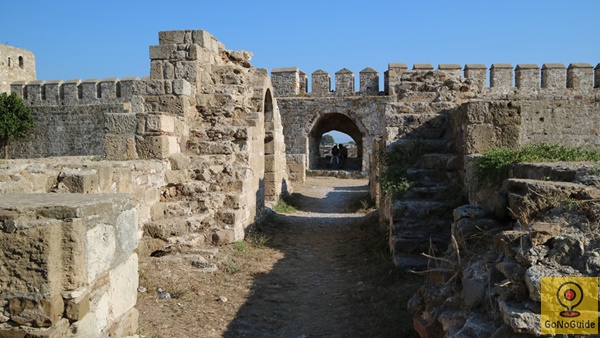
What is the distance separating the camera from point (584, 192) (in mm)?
3092

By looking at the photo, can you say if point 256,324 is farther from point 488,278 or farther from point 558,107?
point 558,107

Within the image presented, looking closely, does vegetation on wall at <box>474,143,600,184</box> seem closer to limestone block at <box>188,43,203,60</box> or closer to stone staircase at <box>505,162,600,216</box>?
stone staircase at <box>505,162,600,216</box>

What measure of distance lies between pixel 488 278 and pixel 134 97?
19.5 feet

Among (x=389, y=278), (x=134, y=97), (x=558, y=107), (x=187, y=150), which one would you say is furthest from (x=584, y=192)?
(x=558, y=107)

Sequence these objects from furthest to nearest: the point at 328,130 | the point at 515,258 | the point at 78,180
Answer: the point at 328,130, the point at 78,180, the point at 515,258

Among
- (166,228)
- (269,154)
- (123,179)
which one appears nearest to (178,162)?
(166,228)

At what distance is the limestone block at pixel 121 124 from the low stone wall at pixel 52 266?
13.4 ft

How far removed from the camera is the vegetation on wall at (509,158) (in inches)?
185

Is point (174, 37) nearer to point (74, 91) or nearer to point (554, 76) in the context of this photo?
point (74, 91)

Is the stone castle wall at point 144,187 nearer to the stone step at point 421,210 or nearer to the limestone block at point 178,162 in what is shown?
the limestone block at point 178,162

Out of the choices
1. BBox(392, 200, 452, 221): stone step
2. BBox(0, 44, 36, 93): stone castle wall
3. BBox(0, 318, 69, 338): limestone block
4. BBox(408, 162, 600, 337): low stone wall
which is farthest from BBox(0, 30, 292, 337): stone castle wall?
BBox(0, 44, 36, 93): stone castle wall

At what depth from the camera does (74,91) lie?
18797 millimetres

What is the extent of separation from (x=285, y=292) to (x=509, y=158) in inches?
109

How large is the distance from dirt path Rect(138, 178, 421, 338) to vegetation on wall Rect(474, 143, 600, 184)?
1303mm
